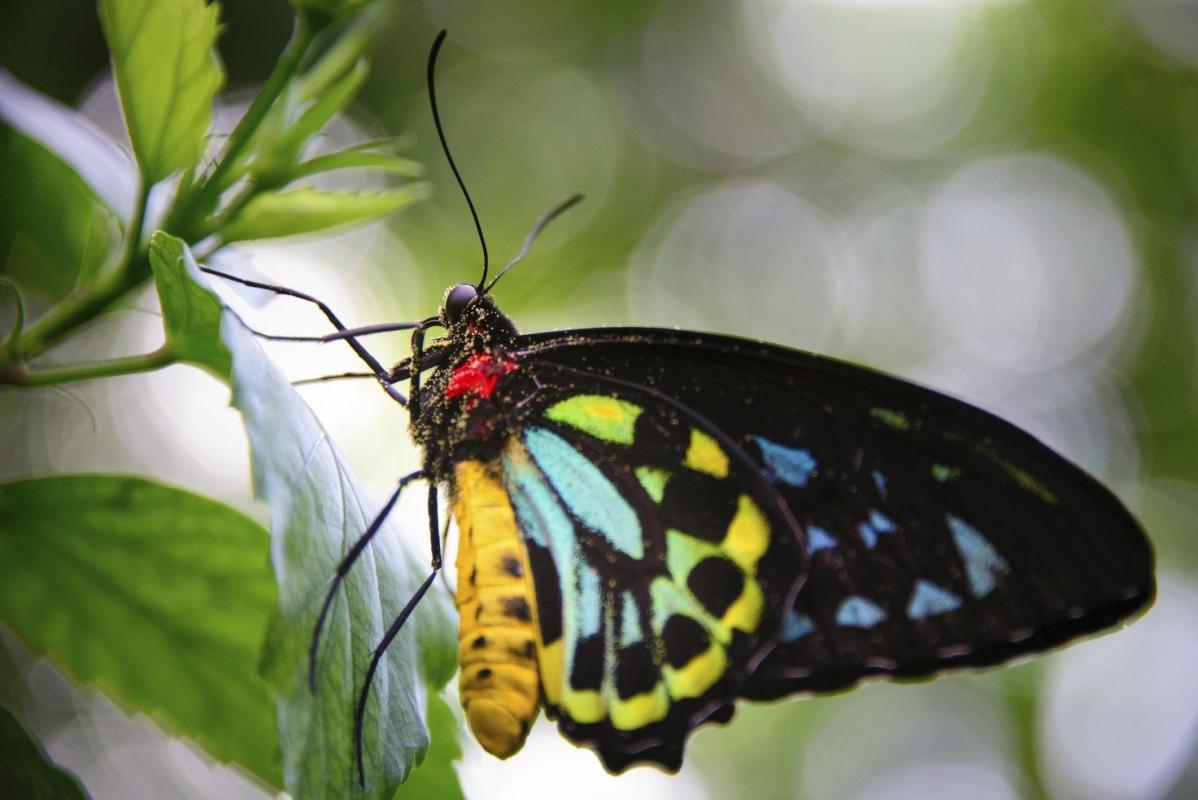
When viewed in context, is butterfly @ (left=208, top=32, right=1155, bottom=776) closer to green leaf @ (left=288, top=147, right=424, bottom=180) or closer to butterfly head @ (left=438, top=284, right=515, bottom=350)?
butterfly head @ (left=438, top=284, right=515, bottom=350)

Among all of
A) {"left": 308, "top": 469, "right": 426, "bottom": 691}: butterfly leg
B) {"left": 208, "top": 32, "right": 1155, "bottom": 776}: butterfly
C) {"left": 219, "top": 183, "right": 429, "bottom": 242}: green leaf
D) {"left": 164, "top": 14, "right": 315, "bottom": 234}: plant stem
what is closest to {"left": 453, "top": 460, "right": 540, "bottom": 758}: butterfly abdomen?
{"left": 208, "top": 32, "right": 1155, "bottom": 776}: butterfly

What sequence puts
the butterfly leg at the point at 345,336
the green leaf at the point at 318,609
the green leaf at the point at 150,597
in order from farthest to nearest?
the butterfly leg at the point at 345,336 → the green leaf at the point at 150,597 → the green leaf at the point at 318,609

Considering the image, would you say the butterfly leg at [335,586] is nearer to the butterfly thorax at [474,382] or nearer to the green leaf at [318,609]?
the green leaf at [318,609]

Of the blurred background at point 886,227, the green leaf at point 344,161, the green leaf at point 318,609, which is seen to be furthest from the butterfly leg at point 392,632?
the blurred background at point 886,227

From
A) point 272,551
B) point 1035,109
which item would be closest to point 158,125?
point 272,551

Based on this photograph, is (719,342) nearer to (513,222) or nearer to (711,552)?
(711,552)
